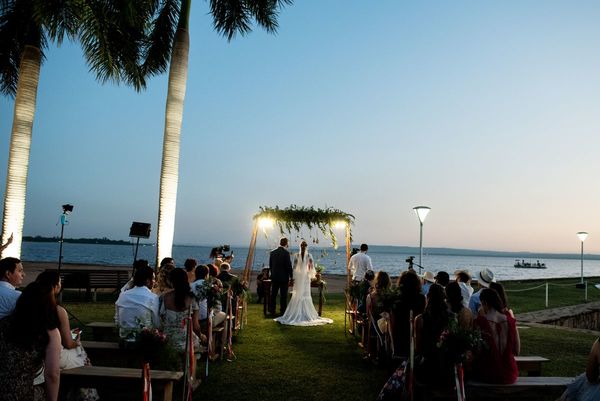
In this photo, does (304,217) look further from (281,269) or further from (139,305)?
(139,305)

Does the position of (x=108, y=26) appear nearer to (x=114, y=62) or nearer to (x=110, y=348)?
(x=114, y=62)

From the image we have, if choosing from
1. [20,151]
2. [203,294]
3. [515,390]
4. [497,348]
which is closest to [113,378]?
[203,294]

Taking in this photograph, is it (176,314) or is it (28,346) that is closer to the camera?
(28,346)

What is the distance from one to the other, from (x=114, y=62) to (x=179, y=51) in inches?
85.1

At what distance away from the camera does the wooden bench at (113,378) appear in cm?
474

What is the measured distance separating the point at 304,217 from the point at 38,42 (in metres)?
8.50

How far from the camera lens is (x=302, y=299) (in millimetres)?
12516

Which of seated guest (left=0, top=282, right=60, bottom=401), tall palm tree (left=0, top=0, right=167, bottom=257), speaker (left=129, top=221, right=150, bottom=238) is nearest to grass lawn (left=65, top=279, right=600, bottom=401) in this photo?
speaker (left=129, top=221, right=150, bottom=238)

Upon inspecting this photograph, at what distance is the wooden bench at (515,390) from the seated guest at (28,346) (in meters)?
4.01

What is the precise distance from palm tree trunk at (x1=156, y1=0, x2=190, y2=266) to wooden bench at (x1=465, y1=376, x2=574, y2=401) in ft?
27.4

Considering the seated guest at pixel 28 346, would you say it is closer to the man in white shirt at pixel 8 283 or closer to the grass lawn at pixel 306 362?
the man in white shirt at pixel 8 283

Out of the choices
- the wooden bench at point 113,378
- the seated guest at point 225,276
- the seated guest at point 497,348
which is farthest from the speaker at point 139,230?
the seated guest at point 497,348

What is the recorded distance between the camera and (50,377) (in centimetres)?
353

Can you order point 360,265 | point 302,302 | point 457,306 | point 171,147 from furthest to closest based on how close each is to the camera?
point 360,265 < point 302,302 < point 171,147 < point 457,306
